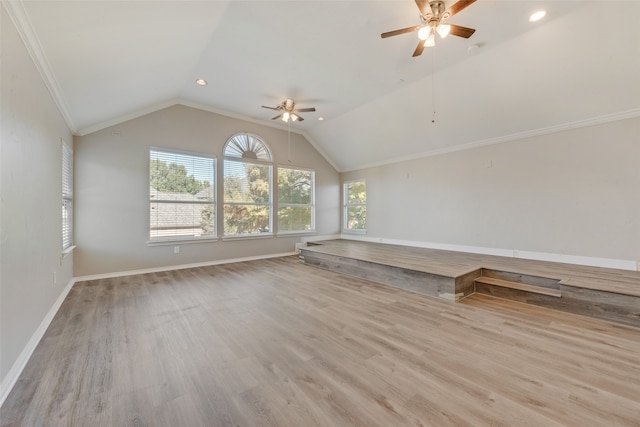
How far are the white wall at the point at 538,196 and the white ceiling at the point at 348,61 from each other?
0.37 m

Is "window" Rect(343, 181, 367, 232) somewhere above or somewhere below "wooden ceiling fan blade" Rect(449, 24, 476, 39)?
below

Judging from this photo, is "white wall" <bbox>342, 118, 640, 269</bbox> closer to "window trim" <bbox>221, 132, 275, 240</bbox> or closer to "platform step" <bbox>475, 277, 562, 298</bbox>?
"platform step" <bbox>475, 277, 562, 298</bbox>

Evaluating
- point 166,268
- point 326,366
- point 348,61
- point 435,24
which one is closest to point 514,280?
point 326,366

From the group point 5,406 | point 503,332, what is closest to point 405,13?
point 503,332

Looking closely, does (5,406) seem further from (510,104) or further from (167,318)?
(510,104)

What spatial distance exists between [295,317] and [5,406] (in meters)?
2.04

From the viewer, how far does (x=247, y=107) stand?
5305mm

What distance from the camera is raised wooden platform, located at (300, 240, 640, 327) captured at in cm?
267

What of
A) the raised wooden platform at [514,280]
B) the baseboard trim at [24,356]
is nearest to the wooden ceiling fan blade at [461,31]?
the raised wooden platform at [514,280]

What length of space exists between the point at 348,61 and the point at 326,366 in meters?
A: 3.88

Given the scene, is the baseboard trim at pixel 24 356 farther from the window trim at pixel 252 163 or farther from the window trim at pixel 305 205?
the window trim at pixel 305 205

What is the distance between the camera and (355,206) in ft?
24.8

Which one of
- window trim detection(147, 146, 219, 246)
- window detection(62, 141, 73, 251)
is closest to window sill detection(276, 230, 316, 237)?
window trim detection(147, 146, 219, 246)

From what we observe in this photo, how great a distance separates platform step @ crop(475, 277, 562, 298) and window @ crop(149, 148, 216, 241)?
16.9 feet
